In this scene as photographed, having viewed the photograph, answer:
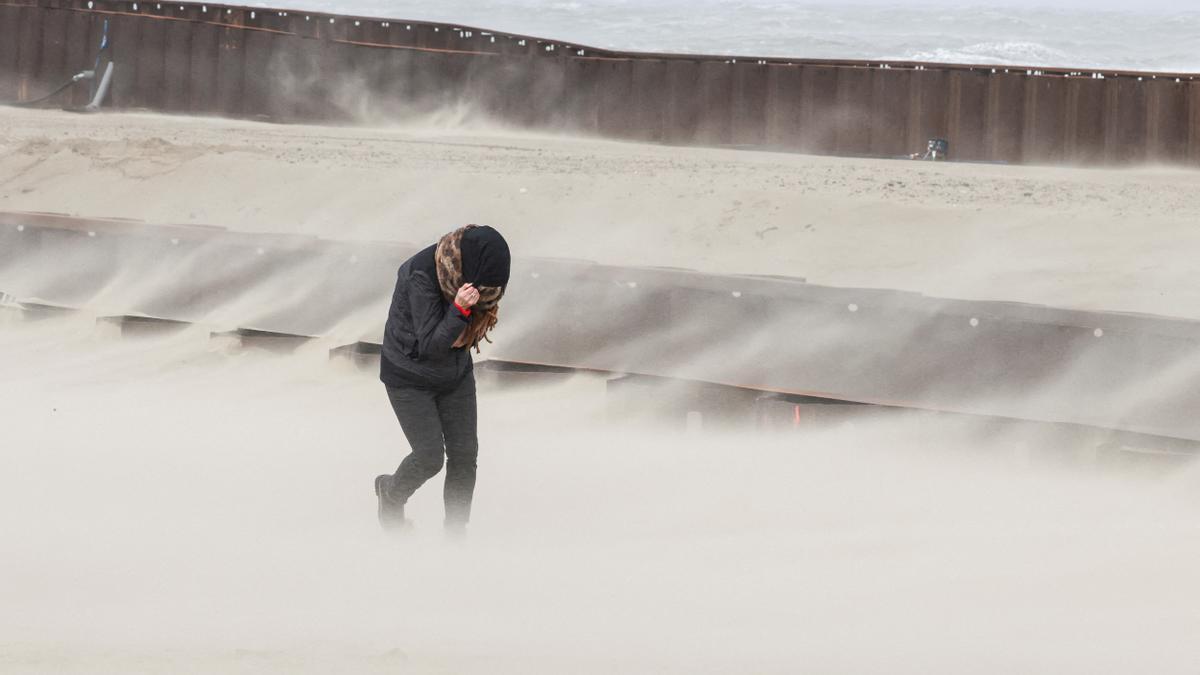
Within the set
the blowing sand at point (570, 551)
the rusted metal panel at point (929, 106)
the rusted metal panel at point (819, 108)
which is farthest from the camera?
the rusted metal panel at point (819, 108)

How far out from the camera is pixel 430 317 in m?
3.99

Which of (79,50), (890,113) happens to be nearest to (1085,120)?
(890,113)

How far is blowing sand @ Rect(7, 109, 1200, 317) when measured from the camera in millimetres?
10953

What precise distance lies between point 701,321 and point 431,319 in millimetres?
3061

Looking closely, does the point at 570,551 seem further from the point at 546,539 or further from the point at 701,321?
the point at 701,321

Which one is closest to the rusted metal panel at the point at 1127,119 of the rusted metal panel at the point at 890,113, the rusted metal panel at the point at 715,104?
the rusted metal panel at the point at 890,113

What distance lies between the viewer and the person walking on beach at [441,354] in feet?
12.8

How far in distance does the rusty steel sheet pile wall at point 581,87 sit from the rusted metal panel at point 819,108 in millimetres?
20

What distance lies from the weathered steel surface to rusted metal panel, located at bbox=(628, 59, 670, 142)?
1265 centimetres

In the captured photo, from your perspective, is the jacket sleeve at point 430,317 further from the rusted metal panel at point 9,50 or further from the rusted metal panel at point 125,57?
the rusted metal panel at point 9,50

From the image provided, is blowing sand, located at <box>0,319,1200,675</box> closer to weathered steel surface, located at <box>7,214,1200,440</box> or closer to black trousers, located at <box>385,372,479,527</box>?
black trousers, located at <box>385,372,479,527</box>

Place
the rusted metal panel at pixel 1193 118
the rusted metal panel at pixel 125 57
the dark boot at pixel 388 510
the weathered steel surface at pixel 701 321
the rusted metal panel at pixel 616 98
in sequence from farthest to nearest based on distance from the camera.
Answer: the rusted metal panel at pixel 125 57
the rusted metal panel at pixel 616 98
the rusted metal panel at pixel 1193 118
the weathered steel surface at pixel 701 321
the dark boot at pixel 388 510

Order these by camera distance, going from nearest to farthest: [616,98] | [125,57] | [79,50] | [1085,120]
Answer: [1085,120]
[616,98]
[125,57]
[79,50]

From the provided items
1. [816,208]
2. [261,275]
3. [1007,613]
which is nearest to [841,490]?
[1007,613]
